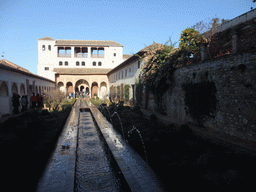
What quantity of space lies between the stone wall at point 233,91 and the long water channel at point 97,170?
387cm

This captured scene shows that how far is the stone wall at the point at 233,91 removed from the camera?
5180 mm

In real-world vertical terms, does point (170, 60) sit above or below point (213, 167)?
above

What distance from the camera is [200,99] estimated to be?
285 inches

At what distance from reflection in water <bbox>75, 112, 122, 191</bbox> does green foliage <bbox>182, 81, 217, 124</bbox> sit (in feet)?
13.0

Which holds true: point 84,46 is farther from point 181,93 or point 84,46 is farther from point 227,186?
point 227,186

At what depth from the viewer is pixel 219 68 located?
641cm

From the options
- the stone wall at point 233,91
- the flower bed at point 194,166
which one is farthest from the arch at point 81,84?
the flower bed at point 194,166

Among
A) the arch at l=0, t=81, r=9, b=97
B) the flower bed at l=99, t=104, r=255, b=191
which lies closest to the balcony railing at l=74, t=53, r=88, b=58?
the arch at l=0, t=81, r=9, b=97

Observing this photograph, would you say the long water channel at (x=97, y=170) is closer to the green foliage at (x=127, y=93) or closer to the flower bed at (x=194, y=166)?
the flower bed at (x=194, y=166)

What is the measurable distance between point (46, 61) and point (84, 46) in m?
7.72

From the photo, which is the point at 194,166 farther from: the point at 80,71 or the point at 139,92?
the point at 80,71

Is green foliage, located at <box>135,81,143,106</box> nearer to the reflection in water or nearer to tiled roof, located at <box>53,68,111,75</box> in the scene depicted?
the reflection in water

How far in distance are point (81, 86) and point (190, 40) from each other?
31.0 metres

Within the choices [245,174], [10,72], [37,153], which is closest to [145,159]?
[245,174]
